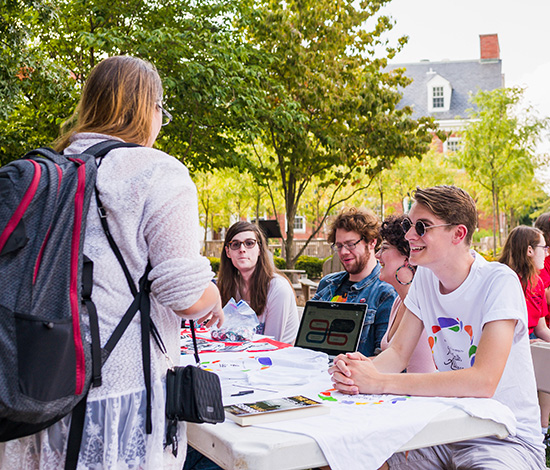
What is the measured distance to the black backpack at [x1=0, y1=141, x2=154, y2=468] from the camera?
55.7 inches

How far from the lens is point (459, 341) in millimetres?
2574

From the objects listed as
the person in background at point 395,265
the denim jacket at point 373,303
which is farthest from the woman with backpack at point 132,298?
the denim jacket at point 373,303

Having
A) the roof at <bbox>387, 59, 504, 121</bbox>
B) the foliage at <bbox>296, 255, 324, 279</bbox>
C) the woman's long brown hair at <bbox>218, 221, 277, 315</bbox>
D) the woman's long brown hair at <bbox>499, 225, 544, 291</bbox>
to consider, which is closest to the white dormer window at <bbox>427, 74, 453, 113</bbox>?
the roof at <bbox>387, 59, 504, 121</bbox>

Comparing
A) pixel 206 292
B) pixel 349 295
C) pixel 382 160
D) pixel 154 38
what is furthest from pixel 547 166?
pixel 206 292

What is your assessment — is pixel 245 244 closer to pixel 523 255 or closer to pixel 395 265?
pixel 395 265

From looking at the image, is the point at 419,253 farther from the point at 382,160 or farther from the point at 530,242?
the point at 382,160

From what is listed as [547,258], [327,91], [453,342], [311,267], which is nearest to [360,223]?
[453,342]

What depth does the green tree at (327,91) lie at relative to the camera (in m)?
12.9

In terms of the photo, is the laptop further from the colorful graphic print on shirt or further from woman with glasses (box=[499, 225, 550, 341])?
woman with glasses (box=[499, 225, 550, 341])

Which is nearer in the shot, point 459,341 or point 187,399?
point 187,399

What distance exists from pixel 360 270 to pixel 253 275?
1013 millimetres

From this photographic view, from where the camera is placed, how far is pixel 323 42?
44.7ft

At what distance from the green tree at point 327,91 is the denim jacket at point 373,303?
8.20 m

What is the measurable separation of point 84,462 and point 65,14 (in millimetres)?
10067
